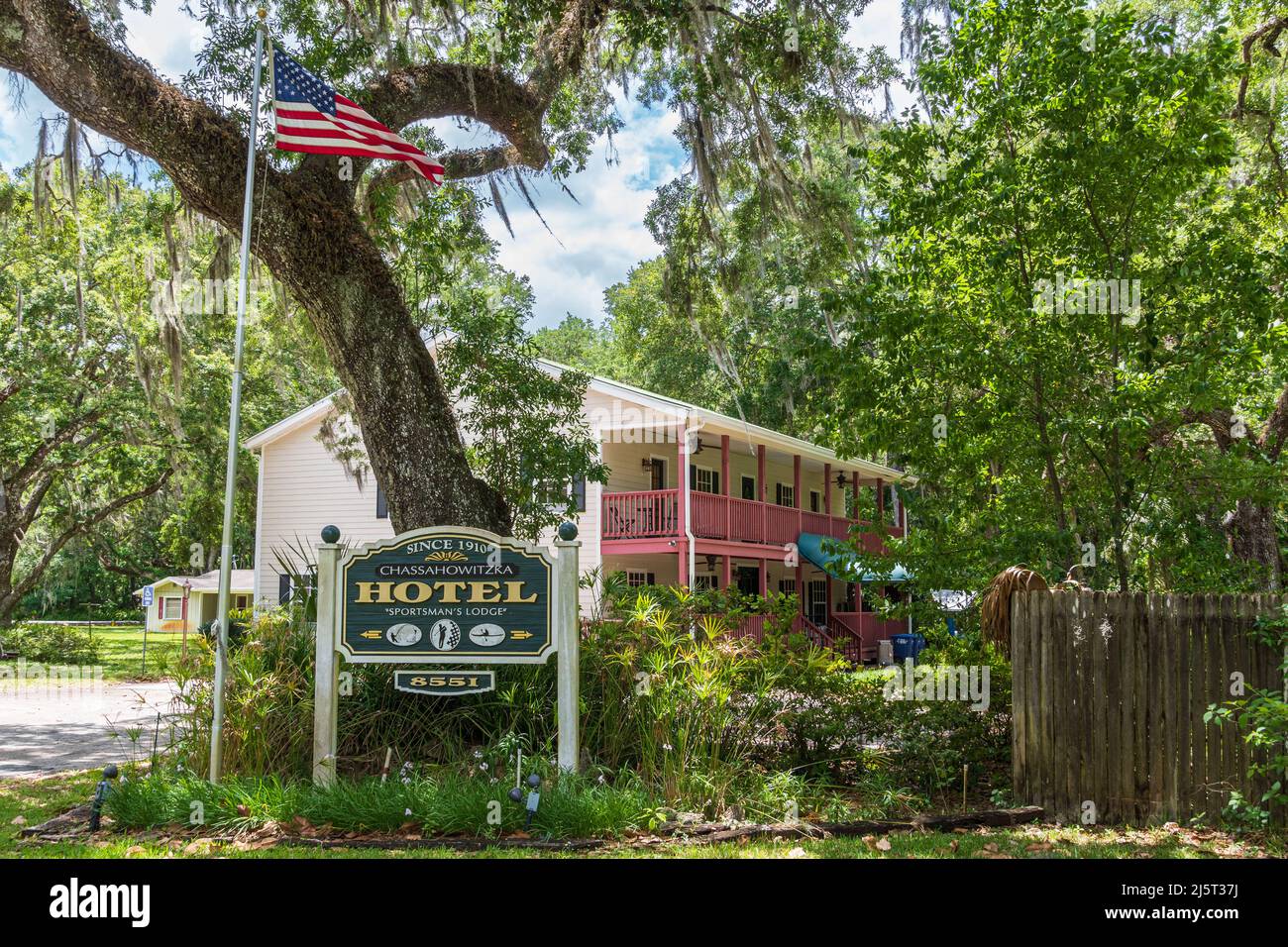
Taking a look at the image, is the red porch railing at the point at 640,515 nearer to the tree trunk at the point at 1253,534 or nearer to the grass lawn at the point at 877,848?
the tree trunk at the point at 1253,534

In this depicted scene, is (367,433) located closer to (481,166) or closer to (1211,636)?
(481,166)

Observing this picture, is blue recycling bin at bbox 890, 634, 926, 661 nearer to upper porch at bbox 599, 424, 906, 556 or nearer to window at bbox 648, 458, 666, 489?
upper porch at bbox 599, 424, 906, 556

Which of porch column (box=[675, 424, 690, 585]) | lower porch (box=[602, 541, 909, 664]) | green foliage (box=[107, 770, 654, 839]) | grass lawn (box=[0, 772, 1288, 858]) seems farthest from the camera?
lower porch (box=[602, 541, 909, 664])

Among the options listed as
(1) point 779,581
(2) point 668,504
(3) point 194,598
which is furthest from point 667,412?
(3) point 194,598

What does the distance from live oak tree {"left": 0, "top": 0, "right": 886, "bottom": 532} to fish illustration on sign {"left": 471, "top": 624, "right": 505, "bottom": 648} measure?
1752mm

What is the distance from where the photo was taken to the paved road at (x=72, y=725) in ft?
33.7

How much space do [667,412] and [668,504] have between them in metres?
1.89

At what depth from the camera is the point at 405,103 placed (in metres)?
10.1

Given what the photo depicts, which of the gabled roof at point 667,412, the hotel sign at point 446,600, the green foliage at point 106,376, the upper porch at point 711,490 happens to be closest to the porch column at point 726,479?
the upper porch at point 711,490

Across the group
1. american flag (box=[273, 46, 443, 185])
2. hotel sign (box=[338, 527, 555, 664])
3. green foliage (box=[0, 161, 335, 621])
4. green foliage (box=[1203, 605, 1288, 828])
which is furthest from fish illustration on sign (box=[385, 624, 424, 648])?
green foliage (box=[0, 161, 335, 621])

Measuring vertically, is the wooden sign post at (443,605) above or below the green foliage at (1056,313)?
below

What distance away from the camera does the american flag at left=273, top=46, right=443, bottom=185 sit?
789 centimetres

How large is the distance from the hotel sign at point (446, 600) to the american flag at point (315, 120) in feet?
10.4

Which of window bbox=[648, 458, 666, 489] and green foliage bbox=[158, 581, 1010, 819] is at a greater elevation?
window bbox=[648, 458, 666, 489]
